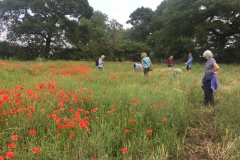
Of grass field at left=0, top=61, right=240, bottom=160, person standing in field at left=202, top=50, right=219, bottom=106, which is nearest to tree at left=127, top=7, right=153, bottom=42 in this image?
person standing in field at left=202, top=50, right=219, bottom=106

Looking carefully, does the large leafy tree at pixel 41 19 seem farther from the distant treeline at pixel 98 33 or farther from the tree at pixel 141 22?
the tree at pixel 141 22

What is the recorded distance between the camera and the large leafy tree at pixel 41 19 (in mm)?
31125

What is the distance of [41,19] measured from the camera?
32.6 meters

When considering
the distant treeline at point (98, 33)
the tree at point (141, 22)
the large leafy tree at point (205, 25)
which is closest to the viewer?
the large leafy tree at point (205, 25)

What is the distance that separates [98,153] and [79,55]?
33811mm

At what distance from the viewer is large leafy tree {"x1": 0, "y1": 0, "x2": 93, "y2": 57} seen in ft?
102

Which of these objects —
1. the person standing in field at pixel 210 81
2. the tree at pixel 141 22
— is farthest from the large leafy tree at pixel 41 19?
the person standing in field at pixel 210 81

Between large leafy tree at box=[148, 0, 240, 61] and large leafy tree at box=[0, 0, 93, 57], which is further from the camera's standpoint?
large leafy tree at box=[0, 0, 93, 57]

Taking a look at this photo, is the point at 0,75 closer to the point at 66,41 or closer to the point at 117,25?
the point at 66,41

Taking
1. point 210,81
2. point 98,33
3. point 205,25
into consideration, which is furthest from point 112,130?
point 98,33

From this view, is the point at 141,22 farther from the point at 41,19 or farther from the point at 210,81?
the point at 210,81

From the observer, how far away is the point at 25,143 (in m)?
3.03

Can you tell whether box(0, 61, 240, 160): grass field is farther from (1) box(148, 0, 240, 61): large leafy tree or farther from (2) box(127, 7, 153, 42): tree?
(2) box(127, 7, 153, 42): tree

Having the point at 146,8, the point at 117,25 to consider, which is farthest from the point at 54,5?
the point at 117,25
